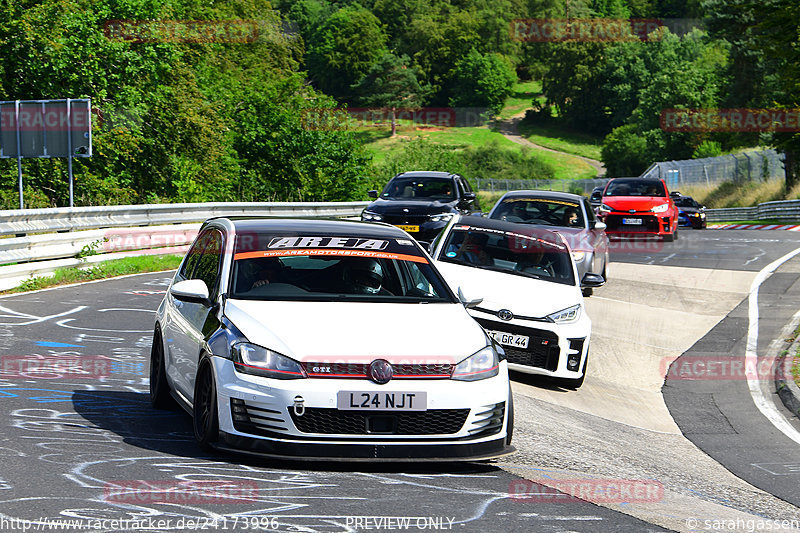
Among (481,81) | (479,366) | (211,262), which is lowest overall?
(481,81)

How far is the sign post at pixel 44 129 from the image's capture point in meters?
19.3

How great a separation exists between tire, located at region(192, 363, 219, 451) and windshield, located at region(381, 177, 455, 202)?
55.9 feet

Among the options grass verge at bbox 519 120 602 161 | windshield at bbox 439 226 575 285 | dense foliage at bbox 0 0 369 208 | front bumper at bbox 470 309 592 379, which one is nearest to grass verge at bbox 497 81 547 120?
grass verge at bbox 519 120 602 161

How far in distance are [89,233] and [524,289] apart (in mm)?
10203

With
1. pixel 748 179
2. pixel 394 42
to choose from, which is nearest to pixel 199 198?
pixel 748 179

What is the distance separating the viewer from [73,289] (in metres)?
16.1

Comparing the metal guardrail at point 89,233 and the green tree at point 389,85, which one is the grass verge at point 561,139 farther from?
the metal guardrail at point 89,233

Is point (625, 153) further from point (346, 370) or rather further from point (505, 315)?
point (346, 370)

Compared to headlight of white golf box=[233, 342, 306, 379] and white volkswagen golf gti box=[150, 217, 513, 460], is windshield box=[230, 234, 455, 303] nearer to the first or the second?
white volkswagen golf gti box=[150, 217, 513, 460]

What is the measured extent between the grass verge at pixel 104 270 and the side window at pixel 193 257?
27.0 ft

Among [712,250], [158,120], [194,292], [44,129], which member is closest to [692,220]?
[712,250]

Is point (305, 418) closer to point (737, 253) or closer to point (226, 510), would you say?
point (226, 510)

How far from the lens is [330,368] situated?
234 inches

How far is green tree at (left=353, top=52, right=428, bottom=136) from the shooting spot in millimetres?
138000
